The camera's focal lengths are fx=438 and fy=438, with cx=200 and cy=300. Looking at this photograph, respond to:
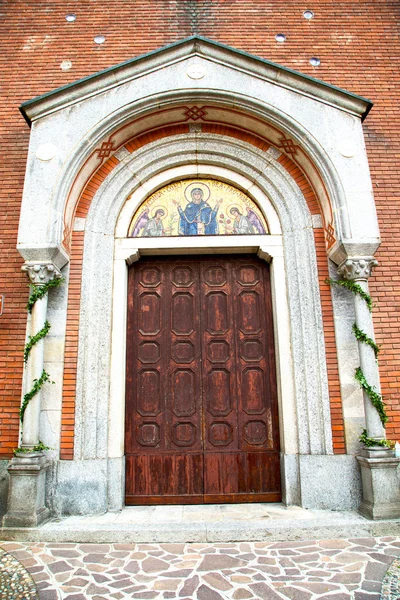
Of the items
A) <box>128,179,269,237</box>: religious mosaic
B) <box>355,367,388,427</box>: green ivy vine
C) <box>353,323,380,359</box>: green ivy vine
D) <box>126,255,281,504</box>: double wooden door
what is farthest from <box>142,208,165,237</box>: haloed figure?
<box>355,367,388,427</box>: green ivy vine

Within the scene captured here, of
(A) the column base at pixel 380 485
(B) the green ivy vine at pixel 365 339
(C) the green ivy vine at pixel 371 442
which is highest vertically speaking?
(B) the green ivy vine at pixel 365 339

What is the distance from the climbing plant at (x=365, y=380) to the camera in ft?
17.2

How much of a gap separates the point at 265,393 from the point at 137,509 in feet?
7.35

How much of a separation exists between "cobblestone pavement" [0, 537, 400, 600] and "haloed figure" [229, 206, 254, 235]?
399cm

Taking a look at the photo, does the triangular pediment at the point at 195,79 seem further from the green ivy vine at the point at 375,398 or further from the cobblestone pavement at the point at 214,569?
the cobblestone pavement at the point at 214,569

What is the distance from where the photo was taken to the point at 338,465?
213 inches

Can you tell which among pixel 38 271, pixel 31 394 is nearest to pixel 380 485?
pixel 31 394

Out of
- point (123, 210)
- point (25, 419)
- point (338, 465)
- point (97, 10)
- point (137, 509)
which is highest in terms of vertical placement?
point (97, 10)

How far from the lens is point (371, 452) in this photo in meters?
5.13

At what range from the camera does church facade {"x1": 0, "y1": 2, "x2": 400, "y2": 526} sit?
18.0 ft

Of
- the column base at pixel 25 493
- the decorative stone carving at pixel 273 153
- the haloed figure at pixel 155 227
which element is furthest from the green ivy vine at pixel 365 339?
the column base at pixel 25 493

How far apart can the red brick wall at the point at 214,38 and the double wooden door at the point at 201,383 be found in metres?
1.78

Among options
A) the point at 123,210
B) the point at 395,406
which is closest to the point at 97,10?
the point at 123,210

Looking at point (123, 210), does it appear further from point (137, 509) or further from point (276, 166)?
point (137, 509)
